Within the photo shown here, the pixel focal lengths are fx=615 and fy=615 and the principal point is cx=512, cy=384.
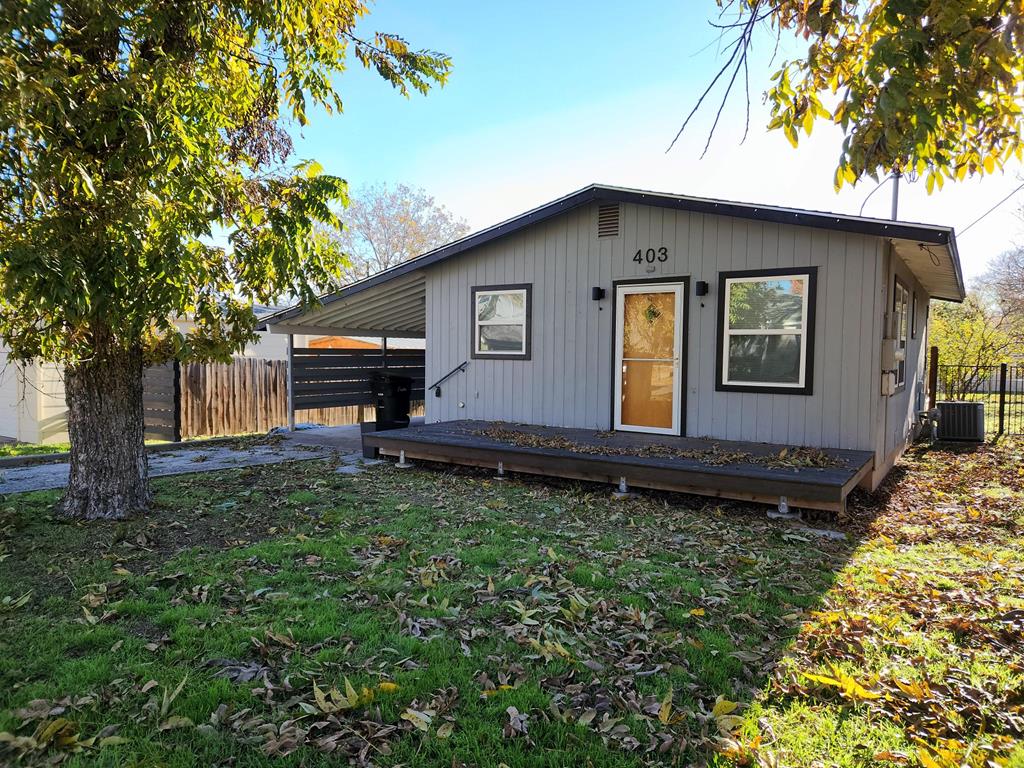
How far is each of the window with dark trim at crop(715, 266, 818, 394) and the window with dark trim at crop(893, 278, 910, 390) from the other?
4.65ft

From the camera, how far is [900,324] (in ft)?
26.3

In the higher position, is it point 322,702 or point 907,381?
point 907,381

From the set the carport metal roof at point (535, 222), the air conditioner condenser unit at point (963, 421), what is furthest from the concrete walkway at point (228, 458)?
the air conditioner condenser unit at point (963, 421)

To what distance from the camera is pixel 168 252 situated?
12.7 ft

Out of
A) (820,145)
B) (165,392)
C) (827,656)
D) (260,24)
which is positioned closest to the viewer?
(827,656)

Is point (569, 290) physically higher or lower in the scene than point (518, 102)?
lower

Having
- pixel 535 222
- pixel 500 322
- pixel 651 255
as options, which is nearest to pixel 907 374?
pixel 651 255

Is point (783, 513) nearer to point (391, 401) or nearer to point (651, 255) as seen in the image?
point (651, 255)

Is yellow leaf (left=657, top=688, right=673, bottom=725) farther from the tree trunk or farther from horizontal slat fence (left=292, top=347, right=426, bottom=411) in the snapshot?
horizontal slat fence (left=292, top=347, right=426, bottom=411)

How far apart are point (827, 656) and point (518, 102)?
1114 cm

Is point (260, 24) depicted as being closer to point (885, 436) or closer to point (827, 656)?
point (827, 656)

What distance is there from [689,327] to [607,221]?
1.80 m

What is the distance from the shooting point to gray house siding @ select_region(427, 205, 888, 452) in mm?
6539

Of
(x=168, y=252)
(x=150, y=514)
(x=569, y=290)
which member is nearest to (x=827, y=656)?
(x=168, y=252)
